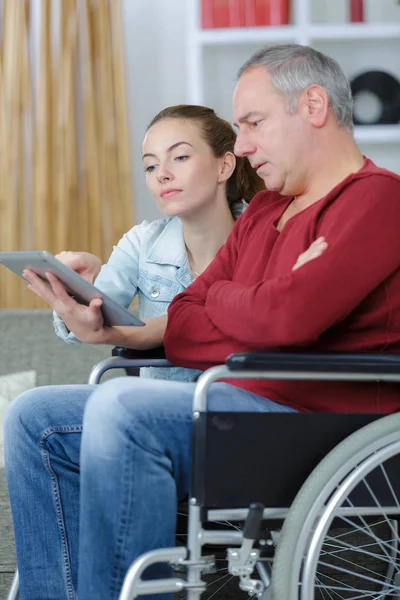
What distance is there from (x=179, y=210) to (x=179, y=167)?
0.09 meters

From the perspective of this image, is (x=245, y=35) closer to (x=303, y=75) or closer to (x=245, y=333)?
(x=303, y=75)

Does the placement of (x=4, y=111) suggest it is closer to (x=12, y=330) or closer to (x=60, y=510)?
(x=12, y=330)

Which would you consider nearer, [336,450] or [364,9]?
[336,450]

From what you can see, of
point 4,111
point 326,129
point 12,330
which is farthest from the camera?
point 4,111

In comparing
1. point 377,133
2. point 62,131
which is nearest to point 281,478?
point 62,131

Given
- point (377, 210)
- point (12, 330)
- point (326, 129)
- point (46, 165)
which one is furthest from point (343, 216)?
point (46, 165)

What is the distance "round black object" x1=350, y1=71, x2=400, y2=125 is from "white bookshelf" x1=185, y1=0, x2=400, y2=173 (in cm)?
5

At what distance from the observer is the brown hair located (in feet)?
6.71

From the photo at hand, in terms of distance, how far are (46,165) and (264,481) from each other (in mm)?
2291

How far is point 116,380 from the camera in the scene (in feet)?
4.68

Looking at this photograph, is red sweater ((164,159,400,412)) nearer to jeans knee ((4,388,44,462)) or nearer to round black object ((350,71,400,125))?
jeans knee ((4,388,44,462))

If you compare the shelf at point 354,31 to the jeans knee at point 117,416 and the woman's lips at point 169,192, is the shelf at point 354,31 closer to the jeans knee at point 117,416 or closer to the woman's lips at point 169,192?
the woman's lips at point 169,192

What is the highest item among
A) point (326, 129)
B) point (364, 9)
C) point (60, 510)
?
point (364, 9)

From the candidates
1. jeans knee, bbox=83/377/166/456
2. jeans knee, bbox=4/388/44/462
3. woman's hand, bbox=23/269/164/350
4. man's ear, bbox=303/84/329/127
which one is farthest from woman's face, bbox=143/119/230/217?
jeans knee, bbox=83/377/166/456
